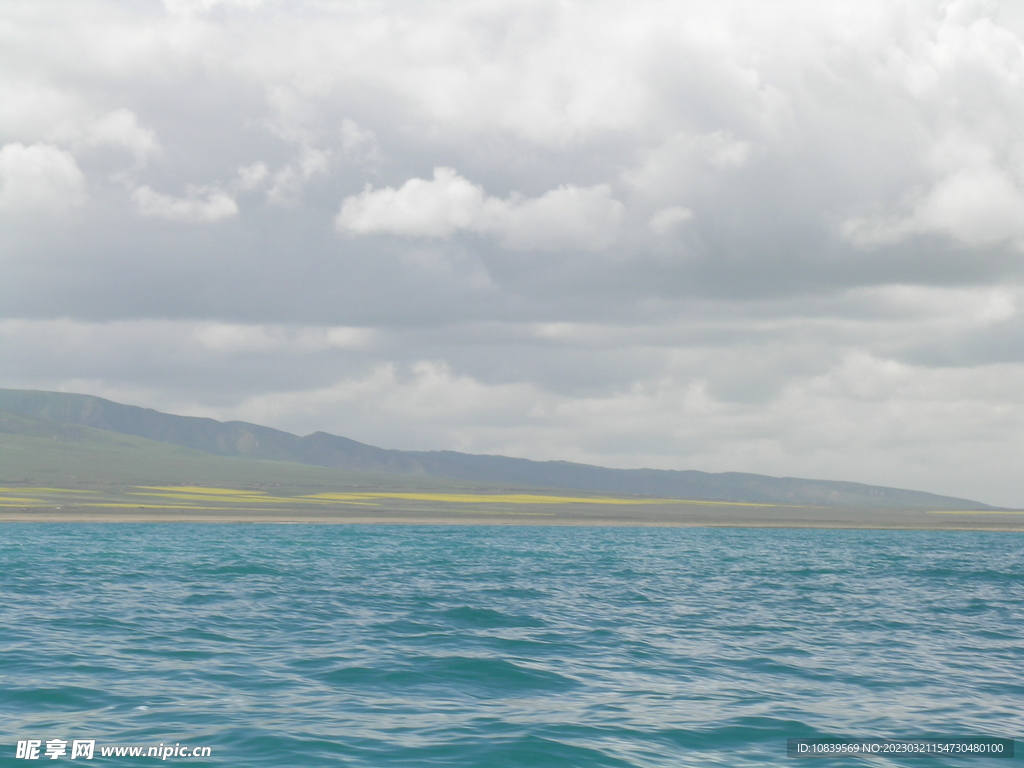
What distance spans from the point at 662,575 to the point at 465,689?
35711 millimetres

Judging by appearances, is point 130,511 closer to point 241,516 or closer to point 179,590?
point 241,516

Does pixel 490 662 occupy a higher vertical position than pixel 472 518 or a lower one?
higher

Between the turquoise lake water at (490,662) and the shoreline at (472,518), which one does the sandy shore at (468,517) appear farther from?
the turquoise lake water at (490,662)

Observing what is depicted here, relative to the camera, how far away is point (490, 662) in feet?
90.0

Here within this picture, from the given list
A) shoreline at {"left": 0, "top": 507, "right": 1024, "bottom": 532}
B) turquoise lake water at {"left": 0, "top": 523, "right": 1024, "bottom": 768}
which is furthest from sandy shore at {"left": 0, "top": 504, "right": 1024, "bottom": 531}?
turquoise lake water at {"left": 0, "top": 523, "right": 1024, "bottom": 768}

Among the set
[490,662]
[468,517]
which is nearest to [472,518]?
[468,517]

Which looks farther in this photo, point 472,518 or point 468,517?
point 468,517

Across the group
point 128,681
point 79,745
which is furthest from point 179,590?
point 79,745

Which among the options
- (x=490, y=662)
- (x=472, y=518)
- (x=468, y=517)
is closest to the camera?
(x=490, y=662)

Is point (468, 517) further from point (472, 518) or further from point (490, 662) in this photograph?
point (490, 662)

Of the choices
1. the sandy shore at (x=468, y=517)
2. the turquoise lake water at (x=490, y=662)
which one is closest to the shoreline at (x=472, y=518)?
the sandy shore at (x=468, y=517)

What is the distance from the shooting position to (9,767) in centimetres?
1659

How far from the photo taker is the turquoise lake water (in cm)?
1922

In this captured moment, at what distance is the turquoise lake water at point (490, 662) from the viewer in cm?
1922
